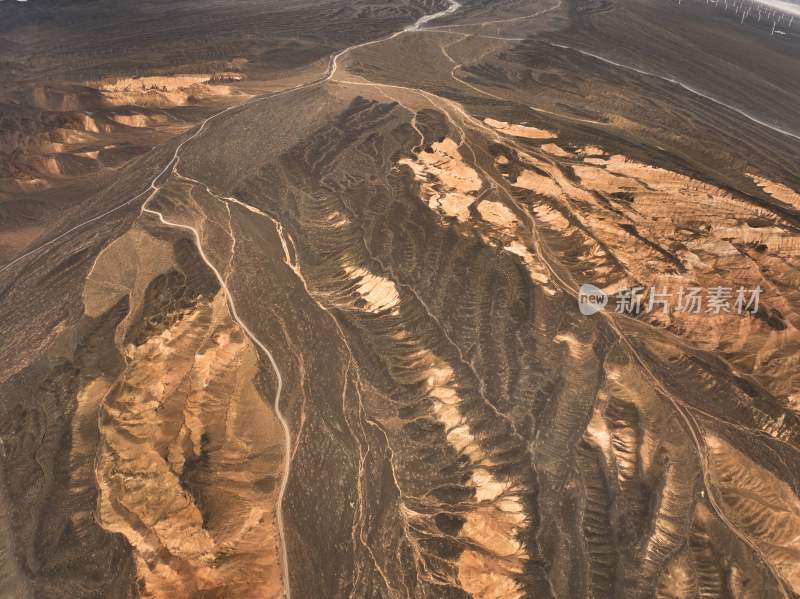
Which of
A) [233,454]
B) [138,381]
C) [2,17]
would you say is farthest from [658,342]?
[2,17]

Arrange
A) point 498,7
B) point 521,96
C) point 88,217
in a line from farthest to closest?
point 498,7, point 521,96, point 88,217

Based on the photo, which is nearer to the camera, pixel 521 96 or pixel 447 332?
pixel 447 332

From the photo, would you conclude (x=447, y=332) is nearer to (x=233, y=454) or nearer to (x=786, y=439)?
(x=233, y=454)

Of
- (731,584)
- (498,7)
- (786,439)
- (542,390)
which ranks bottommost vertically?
(731,584)

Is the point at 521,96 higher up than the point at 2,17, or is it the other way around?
the point at 2,17

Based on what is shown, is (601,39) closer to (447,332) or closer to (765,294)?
(765,294)

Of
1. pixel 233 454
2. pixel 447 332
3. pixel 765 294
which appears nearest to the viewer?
pixel 233 454
